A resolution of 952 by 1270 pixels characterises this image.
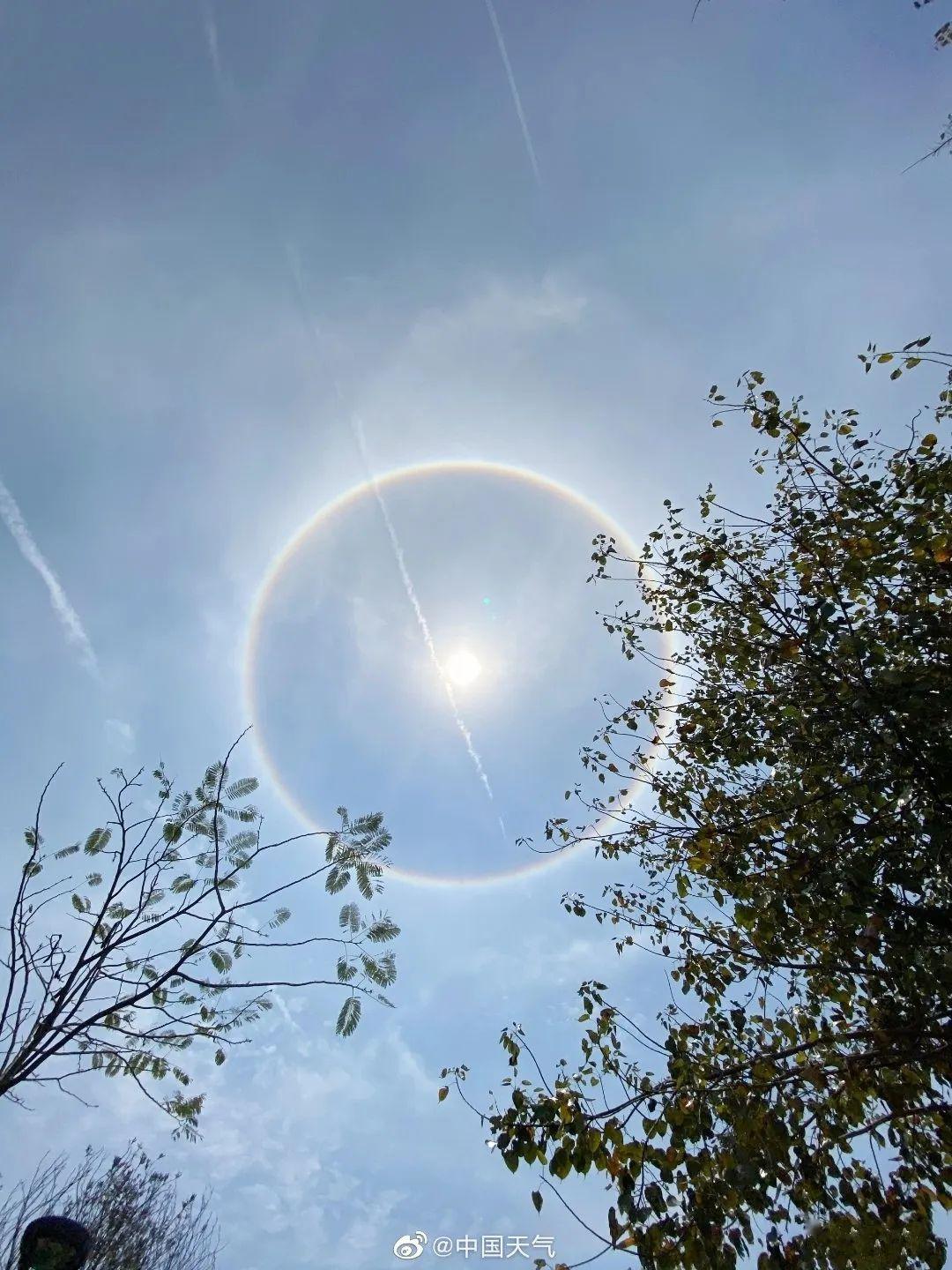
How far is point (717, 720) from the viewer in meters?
6.76

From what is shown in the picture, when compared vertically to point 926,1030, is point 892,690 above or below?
above

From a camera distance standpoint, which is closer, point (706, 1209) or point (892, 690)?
point (706, 1209)

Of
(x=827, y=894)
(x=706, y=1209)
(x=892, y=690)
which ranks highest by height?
(x=892, y=690)

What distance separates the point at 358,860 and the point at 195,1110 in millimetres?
3220

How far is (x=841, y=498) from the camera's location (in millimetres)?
5785

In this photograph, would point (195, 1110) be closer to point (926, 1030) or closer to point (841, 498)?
point (926, 1030)

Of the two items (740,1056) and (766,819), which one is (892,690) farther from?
(740,1056)

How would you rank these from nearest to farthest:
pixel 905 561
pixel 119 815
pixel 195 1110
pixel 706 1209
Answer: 1. pixel 706 1209
2. pixel 905 561
3. pixel 119 815
4. pixel 195 1110

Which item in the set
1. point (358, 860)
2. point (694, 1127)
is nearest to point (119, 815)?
point (358, 860)

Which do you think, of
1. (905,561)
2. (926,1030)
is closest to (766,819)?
(926,1030)

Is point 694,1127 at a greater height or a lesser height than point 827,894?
lesser

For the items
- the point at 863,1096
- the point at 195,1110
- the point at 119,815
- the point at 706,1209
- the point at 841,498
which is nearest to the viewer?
the point at 706,1209

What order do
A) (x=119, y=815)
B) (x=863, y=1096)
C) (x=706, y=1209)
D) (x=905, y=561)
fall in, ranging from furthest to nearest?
(x=119, y=815) → (x=905, y=561) → (x=863, y=1096) → (x=706, y=1209)

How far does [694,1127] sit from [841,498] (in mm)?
5189
